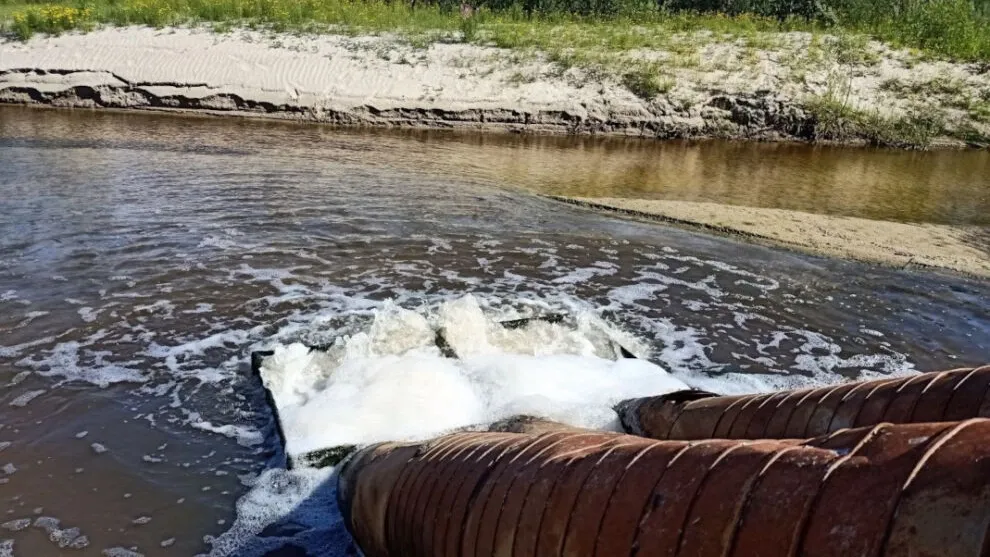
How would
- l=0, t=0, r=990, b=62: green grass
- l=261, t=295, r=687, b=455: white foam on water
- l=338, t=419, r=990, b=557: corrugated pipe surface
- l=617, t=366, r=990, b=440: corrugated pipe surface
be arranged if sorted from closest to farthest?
1. l=338, t=419, r=990, b=557: corrugated pipe surface
2. l=617, t=366, r=990, b=440: corrugated pipe surface
3. l=261, t=295, r=687, b=455: white foam on water
4. l=0, t=0, r=990, b=62: green grass

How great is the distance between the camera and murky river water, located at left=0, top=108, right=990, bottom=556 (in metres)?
3.39

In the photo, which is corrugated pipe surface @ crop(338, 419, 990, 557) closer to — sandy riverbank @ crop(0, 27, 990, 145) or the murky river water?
the murky river water

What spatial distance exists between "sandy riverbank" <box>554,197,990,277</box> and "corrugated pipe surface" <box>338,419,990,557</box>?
21.0 ft

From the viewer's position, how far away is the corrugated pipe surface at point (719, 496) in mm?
1037

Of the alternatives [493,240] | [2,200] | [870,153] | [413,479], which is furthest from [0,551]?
[870,153]

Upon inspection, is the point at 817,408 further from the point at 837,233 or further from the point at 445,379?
the point at 837,233

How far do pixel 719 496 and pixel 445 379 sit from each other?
289cm

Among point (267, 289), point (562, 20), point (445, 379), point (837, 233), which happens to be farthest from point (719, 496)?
point (562, 20)

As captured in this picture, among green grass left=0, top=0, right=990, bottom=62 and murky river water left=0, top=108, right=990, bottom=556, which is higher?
green grass left=0, top=0, right=990, bottom=62

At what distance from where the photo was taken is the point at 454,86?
648 inches

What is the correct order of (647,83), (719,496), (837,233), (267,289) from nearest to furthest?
(719,496)
(267,289)
(837,233)
(647,83)

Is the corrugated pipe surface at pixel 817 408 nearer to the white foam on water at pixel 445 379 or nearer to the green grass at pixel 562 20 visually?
the white foam on water at pixel 445 379

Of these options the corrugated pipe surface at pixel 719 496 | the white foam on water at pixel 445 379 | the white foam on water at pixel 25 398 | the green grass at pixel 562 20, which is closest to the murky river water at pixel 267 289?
the white foam on water at pixel 25 398

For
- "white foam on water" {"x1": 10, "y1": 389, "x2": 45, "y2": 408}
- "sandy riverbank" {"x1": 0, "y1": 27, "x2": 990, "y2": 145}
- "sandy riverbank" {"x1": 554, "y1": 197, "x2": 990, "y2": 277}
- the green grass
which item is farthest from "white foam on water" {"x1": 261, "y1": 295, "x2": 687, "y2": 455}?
the green grass
